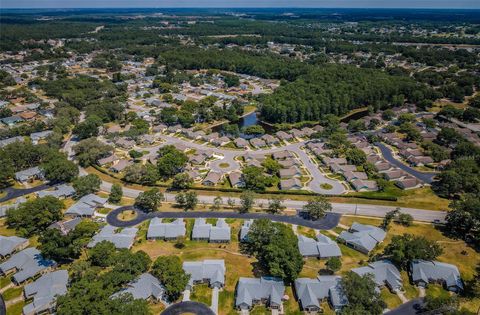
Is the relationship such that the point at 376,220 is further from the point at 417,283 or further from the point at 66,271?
the point at 66,271

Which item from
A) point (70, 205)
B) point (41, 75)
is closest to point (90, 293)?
point (70, 205)

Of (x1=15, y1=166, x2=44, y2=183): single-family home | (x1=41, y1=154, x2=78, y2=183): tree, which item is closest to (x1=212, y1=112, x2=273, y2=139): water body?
(x1=41, y1=154, x2=78, y2=183): tree

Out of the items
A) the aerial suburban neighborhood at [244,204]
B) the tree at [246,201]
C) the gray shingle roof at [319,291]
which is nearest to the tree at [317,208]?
the aerial suburban neighborhood at [244,204]

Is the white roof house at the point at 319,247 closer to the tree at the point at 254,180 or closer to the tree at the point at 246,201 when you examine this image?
the tree at the point at 246,201

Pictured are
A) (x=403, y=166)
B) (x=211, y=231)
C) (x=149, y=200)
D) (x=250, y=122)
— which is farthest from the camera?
(x=250, y=122)

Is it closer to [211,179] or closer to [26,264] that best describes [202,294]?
[26,264]

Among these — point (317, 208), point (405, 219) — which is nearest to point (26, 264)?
point (317, 208)

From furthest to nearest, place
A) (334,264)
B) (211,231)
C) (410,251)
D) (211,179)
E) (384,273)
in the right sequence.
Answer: (211,179), (211,231), (410,251), (334,264), (384,273)

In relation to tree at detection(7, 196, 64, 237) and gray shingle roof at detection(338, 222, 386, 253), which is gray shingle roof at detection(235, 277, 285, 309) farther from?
tree at detection(7, 196, 64, 237)
